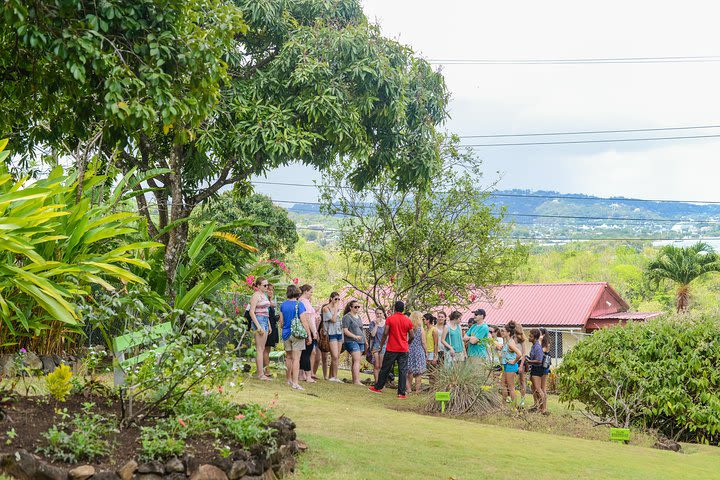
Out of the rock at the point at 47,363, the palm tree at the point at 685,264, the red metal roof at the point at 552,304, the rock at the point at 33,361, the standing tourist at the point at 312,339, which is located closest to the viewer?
the rock at the point at 33,361

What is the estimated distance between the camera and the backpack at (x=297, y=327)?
1262cm

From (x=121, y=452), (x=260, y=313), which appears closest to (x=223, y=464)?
(x=121, y=452)

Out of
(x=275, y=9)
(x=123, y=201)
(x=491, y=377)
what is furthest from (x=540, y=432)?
(x=275, y=9)

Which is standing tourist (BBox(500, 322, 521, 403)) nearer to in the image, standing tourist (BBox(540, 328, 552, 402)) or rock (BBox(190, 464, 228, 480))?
standing tourist (BBox(540, 328, 552, 402))

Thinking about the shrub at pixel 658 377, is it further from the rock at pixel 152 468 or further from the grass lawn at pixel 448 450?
the rock at pixel 152 468

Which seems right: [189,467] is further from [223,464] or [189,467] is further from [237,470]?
[237,470]

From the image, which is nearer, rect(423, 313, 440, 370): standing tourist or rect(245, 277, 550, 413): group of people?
rect(245, 277, 550, 413): group of people

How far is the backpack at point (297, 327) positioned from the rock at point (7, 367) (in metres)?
5.26

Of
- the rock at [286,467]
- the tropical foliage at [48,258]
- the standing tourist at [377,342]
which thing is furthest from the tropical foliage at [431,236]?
the rock at [286,467]

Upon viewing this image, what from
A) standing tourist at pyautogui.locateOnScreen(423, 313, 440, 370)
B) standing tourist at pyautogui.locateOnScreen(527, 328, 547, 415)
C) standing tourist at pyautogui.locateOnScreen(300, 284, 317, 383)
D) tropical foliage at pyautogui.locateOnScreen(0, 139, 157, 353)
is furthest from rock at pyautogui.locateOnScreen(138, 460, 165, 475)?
standing tourist at pyautogui.locateOnScreen(423, 313, 440, 370)

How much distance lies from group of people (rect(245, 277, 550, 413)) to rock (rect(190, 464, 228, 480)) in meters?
6.45

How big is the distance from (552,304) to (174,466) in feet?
126

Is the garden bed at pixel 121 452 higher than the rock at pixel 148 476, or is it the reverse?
the garden bed at pixel 121 452

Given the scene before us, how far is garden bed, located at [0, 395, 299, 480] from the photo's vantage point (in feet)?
17.5
